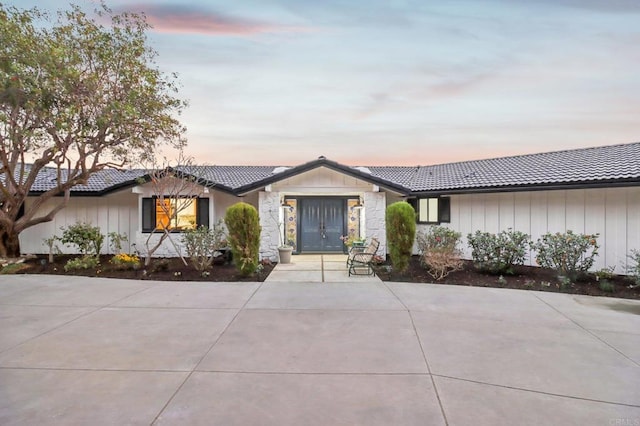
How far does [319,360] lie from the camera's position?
416cm

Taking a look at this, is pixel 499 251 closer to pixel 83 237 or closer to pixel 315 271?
pixel 315 271

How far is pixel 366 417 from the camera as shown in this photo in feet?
9.77

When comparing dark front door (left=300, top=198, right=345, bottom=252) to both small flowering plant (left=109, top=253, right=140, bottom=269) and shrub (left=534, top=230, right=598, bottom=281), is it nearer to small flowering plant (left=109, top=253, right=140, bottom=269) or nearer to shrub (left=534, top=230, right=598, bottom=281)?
small flowering plant (left=109, top=253, right=140, bottom=269)

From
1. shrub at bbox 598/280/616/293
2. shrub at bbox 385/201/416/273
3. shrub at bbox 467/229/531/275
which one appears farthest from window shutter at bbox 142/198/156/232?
shrub at bbox 598/280/616/293

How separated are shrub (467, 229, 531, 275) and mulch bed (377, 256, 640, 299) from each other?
24 cm

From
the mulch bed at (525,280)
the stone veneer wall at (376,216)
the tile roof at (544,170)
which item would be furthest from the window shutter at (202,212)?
the tile roof at (544,170)

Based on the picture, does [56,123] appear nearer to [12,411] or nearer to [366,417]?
[12,411]

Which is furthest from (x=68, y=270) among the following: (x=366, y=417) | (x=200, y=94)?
(x=366, y=417)

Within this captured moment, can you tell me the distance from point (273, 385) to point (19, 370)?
9.40 feet

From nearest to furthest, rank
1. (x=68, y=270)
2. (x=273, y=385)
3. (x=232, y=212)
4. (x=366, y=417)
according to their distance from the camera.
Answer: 1. (x=366, y=417)
2. (x=273, y=385)
3. (x=232, y=212)
4. (x=68, y=270)

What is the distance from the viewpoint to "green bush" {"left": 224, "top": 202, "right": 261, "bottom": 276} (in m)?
9.58

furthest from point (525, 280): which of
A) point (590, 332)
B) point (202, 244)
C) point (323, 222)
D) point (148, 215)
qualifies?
point (148, 215)

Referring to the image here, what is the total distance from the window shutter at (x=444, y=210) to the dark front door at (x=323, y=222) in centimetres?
385

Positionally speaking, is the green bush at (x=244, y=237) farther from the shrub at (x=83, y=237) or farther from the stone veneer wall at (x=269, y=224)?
the shrub at (x=83, y=237)
